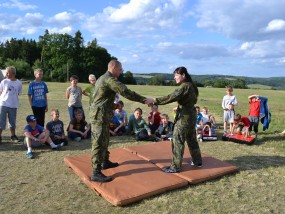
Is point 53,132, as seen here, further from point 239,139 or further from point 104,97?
point 239,139

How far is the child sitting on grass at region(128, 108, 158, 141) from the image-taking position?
894 cm

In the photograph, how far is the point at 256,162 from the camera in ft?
22.8

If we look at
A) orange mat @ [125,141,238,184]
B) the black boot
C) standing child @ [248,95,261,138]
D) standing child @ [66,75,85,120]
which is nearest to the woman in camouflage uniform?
orange mat @ [125,141,238,184]

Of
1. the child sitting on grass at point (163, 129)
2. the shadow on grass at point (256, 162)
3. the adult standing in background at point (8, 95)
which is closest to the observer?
the shadow on grass at point (256, 162)

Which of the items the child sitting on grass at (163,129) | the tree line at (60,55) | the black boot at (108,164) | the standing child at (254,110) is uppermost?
the tree line at (60,55)

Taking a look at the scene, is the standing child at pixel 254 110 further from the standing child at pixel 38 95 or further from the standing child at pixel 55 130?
the standing child at pixel 38 95

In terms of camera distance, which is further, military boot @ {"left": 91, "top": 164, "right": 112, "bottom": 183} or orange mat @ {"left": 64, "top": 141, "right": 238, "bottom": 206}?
military boot @ {"left": 91, "top": 164, "right": 112, "bottom": 183}

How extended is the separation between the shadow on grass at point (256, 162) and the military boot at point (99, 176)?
3042 mm

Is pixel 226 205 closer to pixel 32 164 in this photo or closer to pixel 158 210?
pixel 158 210

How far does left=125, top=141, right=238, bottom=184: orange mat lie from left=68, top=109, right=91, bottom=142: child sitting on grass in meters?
2.30

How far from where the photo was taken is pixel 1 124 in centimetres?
802

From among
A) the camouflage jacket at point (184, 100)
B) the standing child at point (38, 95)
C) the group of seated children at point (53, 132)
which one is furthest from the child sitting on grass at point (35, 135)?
the camouflage jacket at point (184, 100)

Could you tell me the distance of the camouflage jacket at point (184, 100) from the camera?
551 cm

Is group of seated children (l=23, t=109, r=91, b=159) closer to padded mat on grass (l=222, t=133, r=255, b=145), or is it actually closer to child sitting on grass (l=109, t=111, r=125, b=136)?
child sitting on grass (l=109, t=111, r=125, b=136)
